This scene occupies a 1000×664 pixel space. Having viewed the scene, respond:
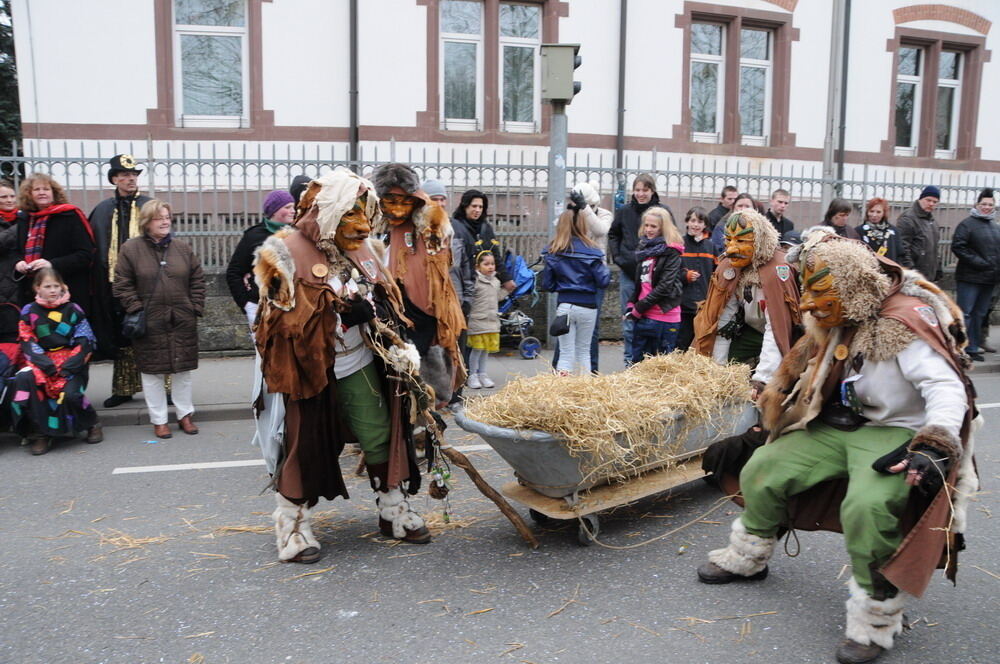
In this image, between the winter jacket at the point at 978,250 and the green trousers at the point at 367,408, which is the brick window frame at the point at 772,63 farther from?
the green trousers at the point at 367,408

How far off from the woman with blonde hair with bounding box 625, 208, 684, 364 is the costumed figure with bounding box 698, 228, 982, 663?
350cm

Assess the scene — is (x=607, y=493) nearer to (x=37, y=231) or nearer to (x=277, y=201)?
(x=277, y=201)

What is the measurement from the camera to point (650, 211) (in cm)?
770

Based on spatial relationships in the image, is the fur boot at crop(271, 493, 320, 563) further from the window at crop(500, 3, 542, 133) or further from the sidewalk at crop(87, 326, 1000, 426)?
the window at crop(500, 3, 542, 133)

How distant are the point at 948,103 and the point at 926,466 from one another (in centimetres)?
1688

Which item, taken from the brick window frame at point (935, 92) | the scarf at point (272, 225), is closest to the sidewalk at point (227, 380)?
the scarf at point (272, 225)

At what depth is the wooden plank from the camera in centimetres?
452

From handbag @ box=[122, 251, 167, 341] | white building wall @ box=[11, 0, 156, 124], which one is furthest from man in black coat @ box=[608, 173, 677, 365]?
white building wall @ box=[11, 0, 156, 124]

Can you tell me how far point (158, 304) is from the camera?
7242 millimetres

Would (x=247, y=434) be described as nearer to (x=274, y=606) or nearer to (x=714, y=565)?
(x=274, y=606)

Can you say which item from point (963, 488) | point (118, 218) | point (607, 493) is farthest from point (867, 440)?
point (118, 218)

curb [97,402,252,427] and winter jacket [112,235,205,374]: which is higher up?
winter jacket [112,235,205,374]

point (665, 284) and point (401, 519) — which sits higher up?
point (665, 284)

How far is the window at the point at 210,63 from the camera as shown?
1240 cm
